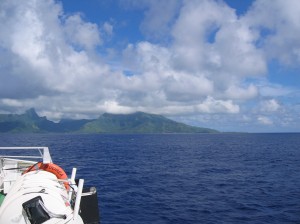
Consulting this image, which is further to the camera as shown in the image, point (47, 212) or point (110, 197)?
point (110, 197)

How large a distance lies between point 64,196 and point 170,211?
23.7 metres

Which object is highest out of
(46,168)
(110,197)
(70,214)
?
(46,168)

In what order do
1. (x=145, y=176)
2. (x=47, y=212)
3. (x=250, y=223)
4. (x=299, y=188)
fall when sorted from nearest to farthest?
(x=47, y=212) → (x=250, y=223) → (x=299, y=188) → (x=145, y=176)

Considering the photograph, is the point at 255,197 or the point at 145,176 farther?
the point at 145,176

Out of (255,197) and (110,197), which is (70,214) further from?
(255,197)

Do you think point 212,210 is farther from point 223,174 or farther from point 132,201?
point 223,174

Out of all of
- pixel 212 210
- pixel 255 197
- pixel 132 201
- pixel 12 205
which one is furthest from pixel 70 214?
pixel 255 197

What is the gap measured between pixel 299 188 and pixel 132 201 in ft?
87.0

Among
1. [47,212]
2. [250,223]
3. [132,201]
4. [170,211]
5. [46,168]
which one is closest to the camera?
[47,212]

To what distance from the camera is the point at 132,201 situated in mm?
38312

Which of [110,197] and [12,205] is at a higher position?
[12,205]

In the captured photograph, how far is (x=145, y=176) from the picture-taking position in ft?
188

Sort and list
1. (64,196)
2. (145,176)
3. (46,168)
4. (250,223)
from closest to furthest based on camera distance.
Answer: (64,196) → (46,168) → (250,223) → (145,176)

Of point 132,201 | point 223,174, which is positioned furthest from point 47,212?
point 223,174
